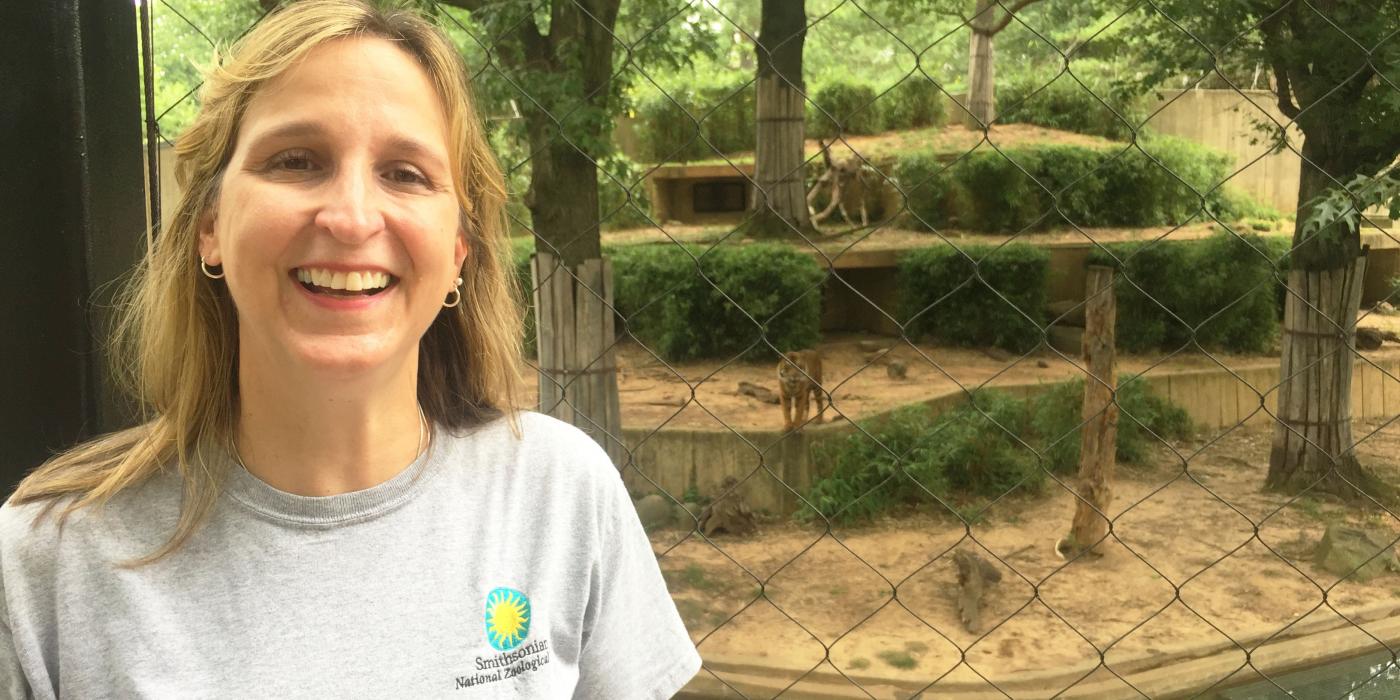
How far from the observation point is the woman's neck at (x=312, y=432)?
87 centimetres

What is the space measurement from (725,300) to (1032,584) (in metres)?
3.69

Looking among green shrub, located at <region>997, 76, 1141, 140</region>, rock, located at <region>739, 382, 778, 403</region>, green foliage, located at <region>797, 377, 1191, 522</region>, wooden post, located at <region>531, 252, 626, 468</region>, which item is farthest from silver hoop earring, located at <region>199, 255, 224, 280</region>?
green shrub, located at <region>997, 76, 1141, 140</region>

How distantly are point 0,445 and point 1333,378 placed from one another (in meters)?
4.85

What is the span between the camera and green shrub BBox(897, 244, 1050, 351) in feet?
26.6

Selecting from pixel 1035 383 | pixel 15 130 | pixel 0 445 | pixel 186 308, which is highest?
pixel 15 130

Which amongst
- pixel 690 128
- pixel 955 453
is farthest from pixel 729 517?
pixel 690 128

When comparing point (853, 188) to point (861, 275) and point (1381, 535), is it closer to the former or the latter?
point (861, 275)

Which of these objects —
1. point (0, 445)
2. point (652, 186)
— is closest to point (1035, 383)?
point (652, 186)

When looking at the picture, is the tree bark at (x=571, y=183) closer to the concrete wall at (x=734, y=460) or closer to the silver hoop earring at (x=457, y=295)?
the concrete wall at (x=734, y=460)

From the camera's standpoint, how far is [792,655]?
12.8 ft

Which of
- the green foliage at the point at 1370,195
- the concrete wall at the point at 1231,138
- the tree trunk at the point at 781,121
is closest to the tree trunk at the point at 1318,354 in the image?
the green foliage at the point at 1370,195

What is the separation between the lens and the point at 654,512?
530cm

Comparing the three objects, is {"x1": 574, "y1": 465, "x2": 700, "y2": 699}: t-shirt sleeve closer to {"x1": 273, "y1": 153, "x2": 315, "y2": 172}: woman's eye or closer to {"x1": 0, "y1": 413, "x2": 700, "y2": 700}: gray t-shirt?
{"x1": 0, "y1": 413, "x2": 700, "y2": 700}: gray t-shirt

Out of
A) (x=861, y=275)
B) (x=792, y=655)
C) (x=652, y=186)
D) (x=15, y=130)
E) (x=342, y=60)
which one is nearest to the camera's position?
(x=342, y=60)
